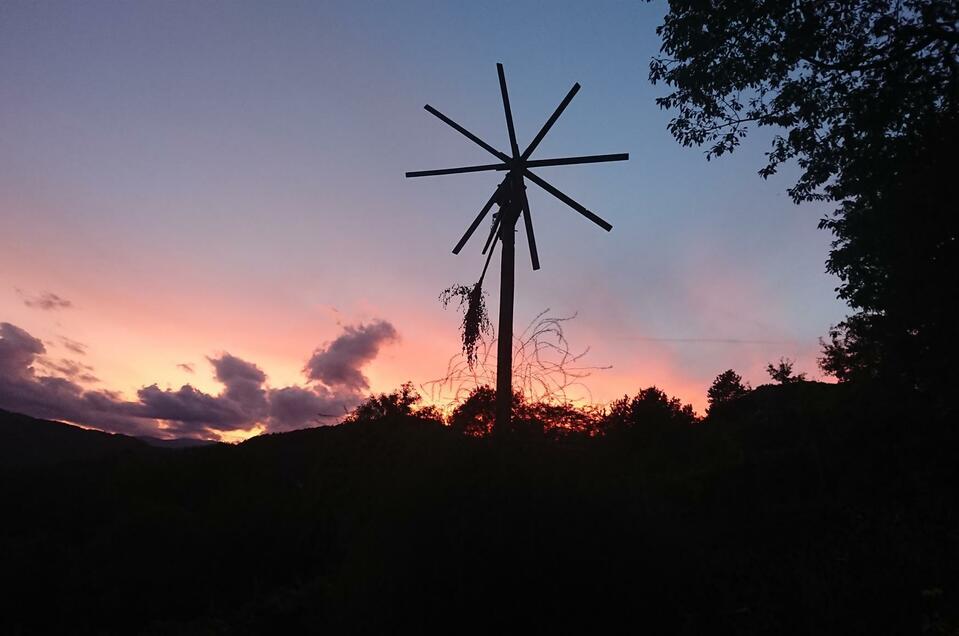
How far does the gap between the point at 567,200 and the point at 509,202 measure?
1.41 meters

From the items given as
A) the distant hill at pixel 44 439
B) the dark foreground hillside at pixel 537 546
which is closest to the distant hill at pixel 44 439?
the distant hill at pixel 44 439

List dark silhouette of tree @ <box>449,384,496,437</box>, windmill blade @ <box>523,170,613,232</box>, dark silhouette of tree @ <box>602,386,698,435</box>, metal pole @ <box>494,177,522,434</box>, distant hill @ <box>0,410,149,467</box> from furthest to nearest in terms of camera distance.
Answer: distant hill @ <box>0,410,149,467</box>, dark silhouette of tree @ <box>602,386,698,435</box>, windmill blade @ <box>523,170,613,232</box>, metal pole @ <box>494,177,522,434</box>, dark silhouette of tree @ <box>449,384,496,437</box>

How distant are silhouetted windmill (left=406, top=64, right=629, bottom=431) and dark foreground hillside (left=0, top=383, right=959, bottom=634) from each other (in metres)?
2.98

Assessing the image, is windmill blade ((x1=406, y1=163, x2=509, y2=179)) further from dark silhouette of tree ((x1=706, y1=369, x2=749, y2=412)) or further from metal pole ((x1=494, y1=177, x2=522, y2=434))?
dark silhouette of tree ((x1=706, y1=369, x2=749, y2=412))

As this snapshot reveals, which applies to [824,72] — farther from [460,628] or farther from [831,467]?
[460,628]

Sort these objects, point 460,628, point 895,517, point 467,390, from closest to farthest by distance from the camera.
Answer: point 460,628, point 895,517, point 467,390

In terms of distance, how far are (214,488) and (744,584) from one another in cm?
2119

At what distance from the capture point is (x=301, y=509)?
17.2 meters

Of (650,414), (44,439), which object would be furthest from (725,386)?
(44,439)

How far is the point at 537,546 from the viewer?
243 inches

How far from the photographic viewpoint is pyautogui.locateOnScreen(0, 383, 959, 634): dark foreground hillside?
5977 millimetres

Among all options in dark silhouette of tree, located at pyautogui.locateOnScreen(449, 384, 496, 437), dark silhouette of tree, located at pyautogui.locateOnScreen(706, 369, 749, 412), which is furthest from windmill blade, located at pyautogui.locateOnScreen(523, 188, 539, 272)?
dark silhouette of tree, located at pyautogui.locateOnScreen(706, 369, 749, 412)

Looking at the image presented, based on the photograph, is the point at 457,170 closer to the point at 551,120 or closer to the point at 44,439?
the point at 551,120

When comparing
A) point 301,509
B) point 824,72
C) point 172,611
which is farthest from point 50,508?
point 824,72
